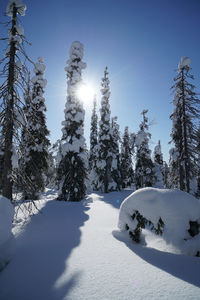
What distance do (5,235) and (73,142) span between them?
39.4ft

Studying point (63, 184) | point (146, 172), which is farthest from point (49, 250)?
point (146, 172)

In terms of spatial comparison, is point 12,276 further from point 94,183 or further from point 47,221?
point 94,183

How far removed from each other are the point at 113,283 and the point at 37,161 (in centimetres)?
1540

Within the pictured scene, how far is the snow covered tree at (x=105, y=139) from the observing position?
80.6ft

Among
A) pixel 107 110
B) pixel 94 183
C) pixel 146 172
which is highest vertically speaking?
pixel 107 110

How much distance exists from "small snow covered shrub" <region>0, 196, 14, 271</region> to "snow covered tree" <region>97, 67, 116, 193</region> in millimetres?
20518

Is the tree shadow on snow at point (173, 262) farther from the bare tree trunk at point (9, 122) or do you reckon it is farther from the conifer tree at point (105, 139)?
the conifer tree at point (105, 139)

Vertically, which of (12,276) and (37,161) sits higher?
(37,161)

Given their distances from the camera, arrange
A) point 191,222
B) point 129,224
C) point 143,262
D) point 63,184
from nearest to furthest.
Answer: point 143,262
point 191,222
point 129,224
point 63,184

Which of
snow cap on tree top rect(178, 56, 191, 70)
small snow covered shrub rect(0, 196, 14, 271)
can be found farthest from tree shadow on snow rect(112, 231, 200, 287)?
snow cap on tree top rect(178, 56, 191, 70)

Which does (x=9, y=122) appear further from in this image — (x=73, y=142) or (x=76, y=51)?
(x=76, y=51)

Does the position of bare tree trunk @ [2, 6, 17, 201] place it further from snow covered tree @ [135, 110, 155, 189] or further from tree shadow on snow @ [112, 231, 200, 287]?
snow covered tree @ [135, 110, 155, 189]

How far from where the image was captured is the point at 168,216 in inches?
173

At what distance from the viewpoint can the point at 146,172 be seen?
2530 cm
